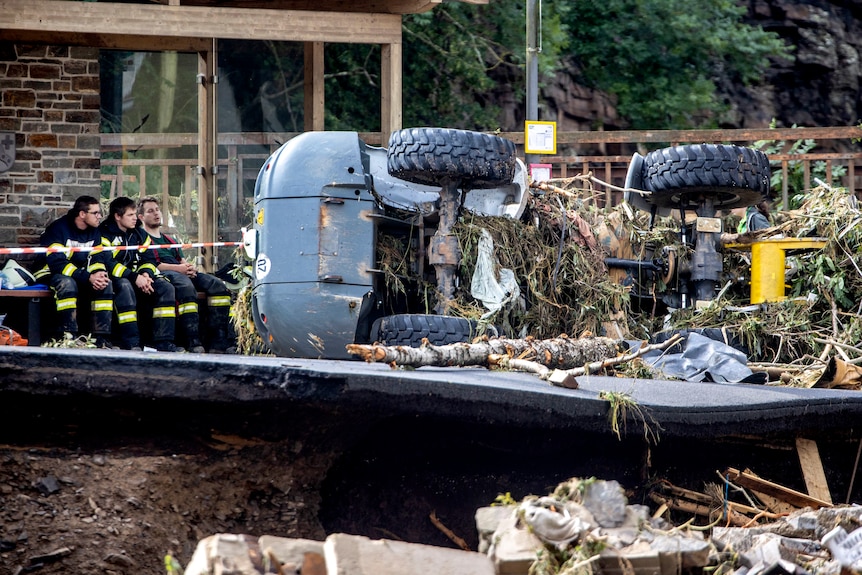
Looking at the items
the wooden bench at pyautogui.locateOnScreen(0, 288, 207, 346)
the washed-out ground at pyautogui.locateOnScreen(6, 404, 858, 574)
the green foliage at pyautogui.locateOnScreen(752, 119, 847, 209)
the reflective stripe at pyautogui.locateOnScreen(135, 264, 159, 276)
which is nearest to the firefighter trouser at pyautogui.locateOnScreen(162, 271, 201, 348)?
the reflective stripe at pyautogui.locateOnScreen(135, 264, 159, 276)

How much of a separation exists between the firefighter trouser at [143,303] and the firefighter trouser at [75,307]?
4.2 inches

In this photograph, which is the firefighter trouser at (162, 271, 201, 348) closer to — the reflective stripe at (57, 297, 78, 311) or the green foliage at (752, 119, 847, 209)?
the reflective stripe at (57, 297, 78, 311)

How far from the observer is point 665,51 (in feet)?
71.1

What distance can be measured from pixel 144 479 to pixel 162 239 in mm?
6816

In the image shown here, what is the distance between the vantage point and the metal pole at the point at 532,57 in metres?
13.2

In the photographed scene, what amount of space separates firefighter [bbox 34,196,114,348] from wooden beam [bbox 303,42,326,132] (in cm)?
296

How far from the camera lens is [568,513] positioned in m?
2.60

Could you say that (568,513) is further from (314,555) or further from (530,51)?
(530,51)

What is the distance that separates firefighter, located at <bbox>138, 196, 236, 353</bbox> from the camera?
8.98 m

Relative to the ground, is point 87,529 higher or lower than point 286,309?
lower

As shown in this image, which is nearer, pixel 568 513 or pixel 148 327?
pixel 568 513

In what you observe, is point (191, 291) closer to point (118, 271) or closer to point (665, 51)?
point (118, 271)

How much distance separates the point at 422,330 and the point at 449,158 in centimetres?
81

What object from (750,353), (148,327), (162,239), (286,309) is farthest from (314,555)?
(162,239)
